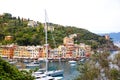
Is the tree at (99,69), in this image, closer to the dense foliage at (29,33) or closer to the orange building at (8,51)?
the dense foliage at (29,33)

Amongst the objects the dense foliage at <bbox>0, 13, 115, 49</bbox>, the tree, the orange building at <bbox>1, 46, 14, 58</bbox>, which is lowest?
the tree

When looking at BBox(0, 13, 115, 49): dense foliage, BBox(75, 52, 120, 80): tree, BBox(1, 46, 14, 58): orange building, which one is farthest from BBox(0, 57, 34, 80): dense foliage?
BBox(1, 46, 14, 58): orange building

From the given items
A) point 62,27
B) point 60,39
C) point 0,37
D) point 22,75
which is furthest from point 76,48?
point 22,75

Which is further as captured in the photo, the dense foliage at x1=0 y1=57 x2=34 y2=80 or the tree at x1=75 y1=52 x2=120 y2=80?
the tree at x1=75 y1=52 x2=120 y2=80

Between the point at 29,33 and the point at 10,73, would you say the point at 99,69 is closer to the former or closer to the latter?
the point at 10,73

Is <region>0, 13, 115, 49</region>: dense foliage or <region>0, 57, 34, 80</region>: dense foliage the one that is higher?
<region>0, 13, 115, 49</region>: dense foliage

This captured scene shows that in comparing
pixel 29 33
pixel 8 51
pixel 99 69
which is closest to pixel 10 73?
pixel 99 69

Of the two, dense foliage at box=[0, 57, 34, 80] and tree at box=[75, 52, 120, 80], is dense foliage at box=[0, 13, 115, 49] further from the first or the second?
dense foliage at box=[0, 57, 34, 80]

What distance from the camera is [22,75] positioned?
6.71 meters

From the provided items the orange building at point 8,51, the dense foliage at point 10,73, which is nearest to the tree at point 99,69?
the dense foliage at point 10,73

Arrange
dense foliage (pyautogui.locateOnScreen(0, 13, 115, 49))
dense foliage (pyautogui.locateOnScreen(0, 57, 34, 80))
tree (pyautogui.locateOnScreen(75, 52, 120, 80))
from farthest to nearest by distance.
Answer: dense foliage (pyautogui.locateOnScreen(0, 13, 115, 49)), tree (pyautogui.locateOnScreen(75, 52, 120, 80)), dense foliage (pyautogui.locateOnScreen(0, 57, 34, 80))

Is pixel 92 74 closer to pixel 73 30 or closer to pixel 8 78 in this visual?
pixel 8 78

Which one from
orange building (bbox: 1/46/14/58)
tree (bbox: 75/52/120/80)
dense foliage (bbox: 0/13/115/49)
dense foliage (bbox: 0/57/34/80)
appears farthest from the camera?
dense foliage (bbox: 0/13/115/49)

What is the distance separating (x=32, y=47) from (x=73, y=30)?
Result: 2674cm
